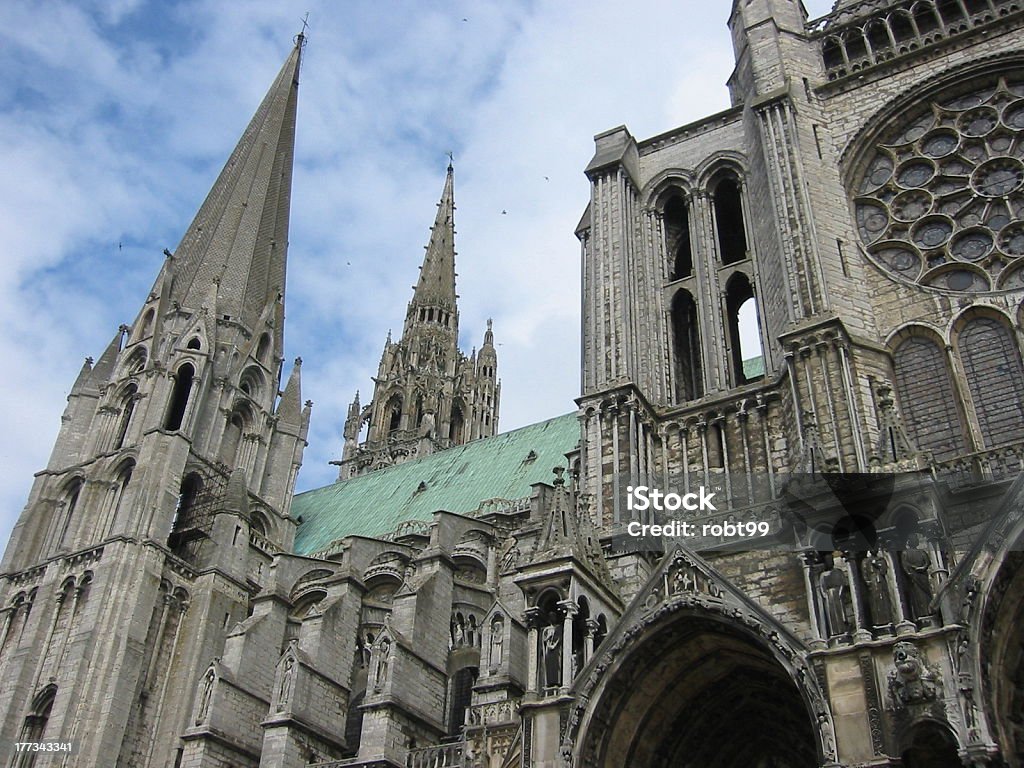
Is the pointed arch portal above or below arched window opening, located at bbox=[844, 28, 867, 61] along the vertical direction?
below

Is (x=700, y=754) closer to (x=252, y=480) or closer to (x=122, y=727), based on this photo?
(x=122, y=727)

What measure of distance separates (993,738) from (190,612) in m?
21.6

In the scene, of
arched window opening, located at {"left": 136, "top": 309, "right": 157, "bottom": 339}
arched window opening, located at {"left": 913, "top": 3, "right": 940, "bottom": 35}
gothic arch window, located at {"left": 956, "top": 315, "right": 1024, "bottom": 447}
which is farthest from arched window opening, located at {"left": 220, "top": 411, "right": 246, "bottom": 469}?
gothic arch window, located at {"left": 956, "top": 315, "right": 1024, "bottom": 447}

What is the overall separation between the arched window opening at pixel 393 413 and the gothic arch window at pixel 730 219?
2611cm

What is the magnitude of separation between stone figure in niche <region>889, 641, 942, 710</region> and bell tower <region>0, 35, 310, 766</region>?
18829 mm

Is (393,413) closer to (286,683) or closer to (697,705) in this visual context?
(286,683)

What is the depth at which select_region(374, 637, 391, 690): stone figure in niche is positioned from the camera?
19.4 meters

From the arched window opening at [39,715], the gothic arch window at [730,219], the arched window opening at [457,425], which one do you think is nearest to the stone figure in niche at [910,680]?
the gothic arch window at [730,219]

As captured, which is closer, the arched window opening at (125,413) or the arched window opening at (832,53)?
the arched window opening at (832,53)

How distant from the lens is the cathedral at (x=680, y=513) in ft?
37.9

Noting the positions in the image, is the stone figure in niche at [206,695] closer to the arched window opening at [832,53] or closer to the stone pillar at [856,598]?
the stone pillar at [856,598]

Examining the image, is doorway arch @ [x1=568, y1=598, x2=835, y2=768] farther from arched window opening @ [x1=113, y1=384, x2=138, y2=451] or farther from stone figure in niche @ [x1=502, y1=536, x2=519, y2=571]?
arched window opening @ [x1=113, y1=384, x2=138, y2=451]

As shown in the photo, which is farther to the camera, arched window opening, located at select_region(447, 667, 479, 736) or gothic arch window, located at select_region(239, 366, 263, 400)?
gothic arch window, located at select_region(239, 366, 263, 400)

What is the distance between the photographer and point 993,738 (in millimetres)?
9594
